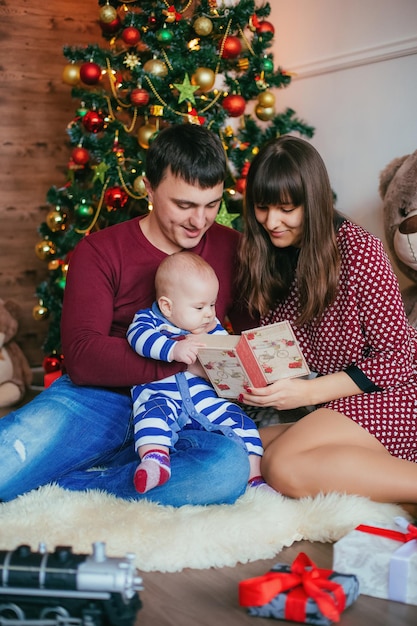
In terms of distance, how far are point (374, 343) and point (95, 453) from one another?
804 mm

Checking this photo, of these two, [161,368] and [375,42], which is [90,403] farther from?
[375,42]

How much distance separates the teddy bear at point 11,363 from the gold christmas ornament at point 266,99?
1.50 m

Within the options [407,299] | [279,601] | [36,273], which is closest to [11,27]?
[36,273]

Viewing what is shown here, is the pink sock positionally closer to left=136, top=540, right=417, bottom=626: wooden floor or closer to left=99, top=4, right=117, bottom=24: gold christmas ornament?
left=136, top=540, right=417, bottom=626: wooden floor

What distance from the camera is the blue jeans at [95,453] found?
197 cm

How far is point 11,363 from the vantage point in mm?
3674

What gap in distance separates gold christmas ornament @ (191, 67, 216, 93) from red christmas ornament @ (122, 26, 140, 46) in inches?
10.6

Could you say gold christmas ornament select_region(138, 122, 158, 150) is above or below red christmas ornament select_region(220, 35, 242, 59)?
below

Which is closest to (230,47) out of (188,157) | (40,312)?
(188,157)

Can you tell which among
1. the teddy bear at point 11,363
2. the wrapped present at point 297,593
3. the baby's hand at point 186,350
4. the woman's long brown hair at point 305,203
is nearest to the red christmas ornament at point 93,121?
the teddy bear at point 11,363

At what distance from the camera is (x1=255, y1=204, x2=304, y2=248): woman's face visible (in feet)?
6.76

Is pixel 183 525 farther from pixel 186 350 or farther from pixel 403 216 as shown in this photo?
pixel 403 216

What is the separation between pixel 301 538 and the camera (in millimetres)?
1845

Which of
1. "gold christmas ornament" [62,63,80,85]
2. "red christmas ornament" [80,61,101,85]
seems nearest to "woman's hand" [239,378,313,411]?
"red christmas ornament" [80,61,101,85]
